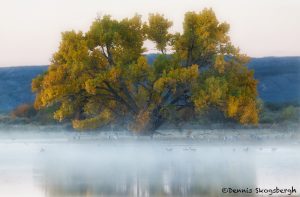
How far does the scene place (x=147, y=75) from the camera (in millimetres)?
31234

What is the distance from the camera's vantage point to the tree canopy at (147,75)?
101ft

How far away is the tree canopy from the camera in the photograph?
30.9m

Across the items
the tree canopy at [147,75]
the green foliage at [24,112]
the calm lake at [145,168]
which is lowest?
the calm lake at [145,168]

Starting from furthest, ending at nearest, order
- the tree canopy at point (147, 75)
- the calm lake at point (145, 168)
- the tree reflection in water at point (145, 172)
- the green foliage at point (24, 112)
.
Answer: the green foliage at point (24, 112) < the tree canopy at point (147, 75) < the calm lake at point (145, 168) < the tree reflection in water at point (145, 172)

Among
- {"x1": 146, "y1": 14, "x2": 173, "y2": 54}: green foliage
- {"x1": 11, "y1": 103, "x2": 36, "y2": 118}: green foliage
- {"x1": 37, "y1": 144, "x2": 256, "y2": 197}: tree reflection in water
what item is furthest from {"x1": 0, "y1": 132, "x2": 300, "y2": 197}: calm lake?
{"x1": 11, "y1": 103, "x2": 36, "y2": 118}: green foliage

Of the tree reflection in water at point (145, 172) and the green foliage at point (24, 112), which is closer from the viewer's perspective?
the tree reflection in water at point (145, 172)

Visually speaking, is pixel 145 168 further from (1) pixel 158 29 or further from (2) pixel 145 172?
(1) pixel 158 29

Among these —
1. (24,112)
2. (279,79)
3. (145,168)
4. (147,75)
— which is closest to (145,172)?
(145,168)

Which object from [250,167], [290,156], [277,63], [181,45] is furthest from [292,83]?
[250,167]

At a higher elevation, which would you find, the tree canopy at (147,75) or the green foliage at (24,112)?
the tree canopy at (147,75)

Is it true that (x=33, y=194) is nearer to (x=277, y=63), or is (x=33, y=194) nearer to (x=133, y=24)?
(x=133, y=24)

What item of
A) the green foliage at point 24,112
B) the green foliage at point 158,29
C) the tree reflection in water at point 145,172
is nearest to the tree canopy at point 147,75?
the green foliage at point 158,29

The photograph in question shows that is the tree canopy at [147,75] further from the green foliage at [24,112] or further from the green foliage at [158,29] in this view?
the green foliage at [24,112]

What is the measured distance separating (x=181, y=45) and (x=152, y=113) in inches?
83.2
